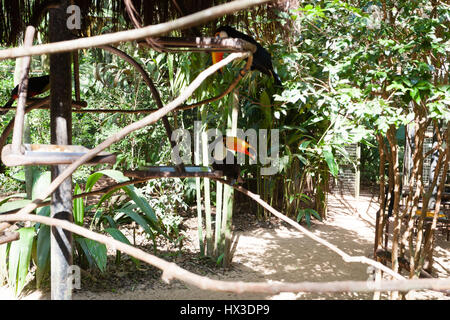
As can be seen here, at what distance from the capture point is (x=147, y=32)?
1.95 ft

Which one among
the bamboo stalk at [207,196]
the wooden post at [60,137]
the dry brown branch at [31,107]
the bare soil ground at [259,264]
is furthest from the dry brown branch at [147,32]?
the bamboo stalk at [207,196]

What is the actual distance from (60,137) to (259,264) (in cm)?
310

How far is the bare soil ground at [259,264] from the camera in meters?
3.16

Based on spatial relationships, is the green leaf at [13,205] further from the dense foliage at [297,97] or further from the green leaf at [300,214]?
the green leaf at [300,214]

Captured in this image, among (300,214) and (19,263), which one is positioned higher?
(19,263)

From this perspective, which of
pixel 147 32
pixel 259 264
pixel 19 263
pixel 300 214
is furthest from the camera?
pixel 300 214

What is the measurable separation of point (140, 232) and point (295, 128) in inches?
91.7

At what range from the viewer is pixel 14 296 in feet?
9.36

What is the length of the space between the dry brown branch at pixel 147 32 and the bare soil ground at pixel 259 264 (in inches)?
105

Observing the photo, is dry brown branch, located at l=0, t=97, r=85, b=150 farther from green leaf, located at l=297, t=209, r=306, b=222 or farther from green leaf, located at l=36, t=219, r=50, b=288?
green leaf, located at l=297, t=209, r=306, b=222

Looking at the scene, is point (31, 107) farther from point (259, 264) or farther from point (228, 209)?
point (259, 264)

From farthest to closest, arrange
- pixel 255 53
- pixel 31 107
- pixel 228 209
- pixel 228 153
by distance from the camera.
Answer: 1. pixel 228 209
2. pixel 228 153
3. pixel 255 53
4. pixel 31 107

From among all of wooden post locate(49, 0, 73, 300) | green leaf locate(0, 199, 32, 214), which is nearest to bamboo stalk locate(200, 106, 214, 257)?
green leaf locate(0, 199, 32, 214)

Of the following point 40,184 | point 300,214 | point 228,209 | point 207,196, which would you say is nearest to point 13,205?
point 40,184
